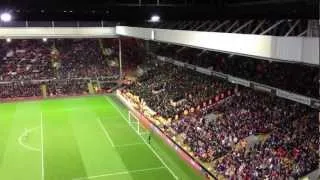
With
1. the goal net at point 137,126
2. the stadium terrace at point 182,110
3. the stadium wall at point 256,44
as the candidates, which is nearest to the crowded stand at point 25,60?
the stadium terrace at point 182,110

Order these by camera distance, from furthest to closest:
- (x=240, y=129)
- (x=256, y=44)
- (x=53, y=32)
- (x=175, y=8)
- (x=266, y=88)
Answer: (x=53, y=32) → (x=266, y=88) → (x=240, y=129) → (x=175, y=8) → (x=256, y=44)

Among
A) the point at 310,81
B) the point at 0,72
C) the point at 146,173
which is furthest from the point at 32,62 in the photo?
the point at 310,81

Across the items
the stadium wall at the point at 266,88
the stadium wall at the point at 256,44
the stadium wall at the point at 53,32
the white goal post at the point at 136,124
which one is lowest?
the white goal post at the point at 136,124

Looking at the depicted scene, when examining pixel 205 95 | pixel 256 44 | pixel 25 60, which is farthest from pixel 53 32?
pixel 256 44

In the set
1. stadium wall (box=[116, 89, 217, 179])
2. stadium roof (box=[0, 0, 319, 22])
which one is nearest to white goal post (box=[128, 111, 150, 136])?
stadium wall (box=[116, 89, 217, 179])

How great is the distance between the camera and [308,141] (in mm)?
19094

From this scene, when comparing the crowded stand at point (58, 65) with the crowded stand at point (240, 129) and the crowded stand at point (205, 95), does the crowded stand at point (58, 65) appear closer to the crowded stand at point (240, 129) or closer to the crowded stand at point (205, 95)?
the crowded stand at point (205, 95)

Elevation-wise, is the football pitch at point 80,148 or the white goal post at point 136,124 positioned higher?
the white goal post at point 136,124

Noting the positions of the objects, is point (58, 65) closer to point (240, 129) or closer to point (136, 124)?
point (136, 124)

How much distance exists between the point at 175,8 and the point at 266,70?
26.1 feet

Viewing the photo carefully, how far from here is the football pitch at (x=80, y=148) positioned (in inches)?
850

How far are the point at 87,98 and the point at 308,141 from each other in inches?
1107

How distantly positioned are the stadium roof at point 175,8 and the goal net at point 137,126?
8388 millimetres

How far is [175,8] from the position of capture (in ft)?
70.7
